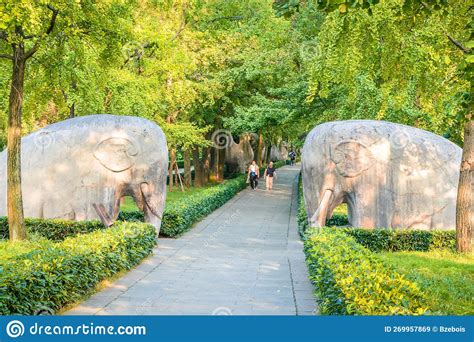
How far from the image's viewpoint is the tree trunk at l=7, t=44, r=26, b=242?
12836mm

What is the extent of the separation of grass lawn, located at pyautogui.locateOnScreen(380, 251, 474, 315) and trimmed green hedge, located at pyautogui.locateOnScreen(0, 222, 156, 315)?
174 inches

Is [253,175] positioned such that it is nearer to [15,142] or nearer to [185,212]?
Answer: [185,212]

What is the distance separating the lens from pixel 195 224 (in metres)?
19.5

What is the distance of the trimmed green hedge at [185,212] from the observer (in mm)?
16500

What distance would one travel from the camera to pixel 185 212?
17688 mm

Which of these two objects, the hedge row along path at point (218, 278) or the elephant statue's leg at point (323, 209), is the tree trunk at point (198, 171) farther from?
the elephant statue's leg at point (323, 209)

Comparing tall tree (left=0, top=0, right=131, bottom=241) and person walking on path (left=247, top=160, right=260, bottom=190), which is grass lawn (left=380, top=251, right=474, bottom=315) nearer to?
tall tree (left=0, top=0, right=131, bottom=241)

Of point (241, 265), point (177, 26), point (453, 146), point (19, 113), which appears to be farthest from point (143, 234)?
point (177, 26)

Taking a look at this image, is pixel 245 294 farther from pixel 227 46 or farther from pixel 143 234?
pixel 227 46

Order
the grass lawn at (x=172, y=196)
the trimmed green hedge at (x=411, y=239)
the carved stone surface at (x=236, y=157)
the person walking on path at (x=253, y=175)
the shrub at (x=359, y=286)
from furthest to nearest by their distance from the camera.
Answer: the carved stone surface at (x=236, y=157)
the person walking on path at (x=253, y=175)
the grass lawn at (x=172, y=196)
the trimmed green hedge at (x=411, y=239)
the shrub at (x=359, y=286)

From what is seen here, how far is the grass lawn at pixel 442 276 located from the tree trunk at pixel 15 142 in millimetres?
7628

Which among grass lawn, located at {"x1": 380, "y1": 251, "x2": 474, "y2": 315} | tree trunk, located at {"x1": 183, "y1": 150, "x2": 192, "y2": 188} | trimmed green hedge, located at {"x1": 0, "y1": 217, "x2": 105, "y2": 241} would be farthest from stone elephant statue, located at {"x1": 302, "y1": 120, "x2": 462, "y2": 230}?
tree trunk, located at {"x1": 183, "y1": 150, "x2": 192, "y2": 188}

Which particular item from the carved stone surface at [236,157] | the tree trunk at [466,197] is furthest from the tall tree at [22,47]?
the carved stone surface at [236,157]

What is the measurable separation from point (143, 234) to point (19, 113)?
3.69 m
